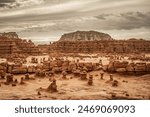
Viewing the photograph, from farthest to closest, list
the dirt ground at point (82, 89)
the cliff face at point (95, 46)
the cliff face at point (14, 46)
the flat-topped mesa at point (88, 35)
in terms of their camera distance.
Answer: the cliff face at point (95, 46)
the cliff face at point (14, 46)
the flat-topped mesa at point (88, 35)
the dirt ground at point (82, 89)

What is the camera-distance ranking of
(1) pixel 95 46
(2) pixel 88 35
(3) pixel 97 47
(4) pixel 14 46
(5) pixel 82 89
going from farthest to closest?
(1) pixel 95 46 → (3) pixel 97 47 → (2) pixel 88 35 → (4) pixel 14 46 → (5) pixel 82 89

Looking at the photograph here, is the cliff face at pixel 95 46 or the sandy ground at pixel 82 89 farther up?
the cliff face at pixel 95 46

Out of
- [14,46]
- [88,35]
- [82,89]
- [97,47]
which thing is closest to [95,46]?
[97,47]

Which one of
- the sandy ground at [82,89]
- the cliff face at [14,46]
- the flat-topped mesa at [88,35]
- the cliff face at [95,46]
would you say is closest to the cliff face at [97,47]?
the cliff face at [95,46]

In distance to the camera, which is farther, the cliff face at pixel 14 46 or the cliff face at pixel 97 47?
the cliff face at pixel 97 47

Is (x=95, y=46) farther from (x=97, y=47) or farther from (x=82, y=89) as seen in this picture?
(x=82, y=89)

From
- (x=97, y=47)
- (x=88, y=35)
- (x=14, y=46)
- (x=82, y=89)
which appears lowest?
(x=82, y=89)

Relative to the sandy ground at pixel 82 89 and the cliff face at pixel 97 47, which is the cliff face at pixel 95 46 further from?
the sandy ground at pixel 82 89

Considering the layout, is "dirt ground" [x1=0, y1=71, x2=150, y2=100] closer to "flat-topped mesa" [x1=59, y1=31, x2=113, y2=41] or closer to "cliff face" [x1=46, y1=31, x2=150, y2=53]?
"flat-topped mesa" [x1=59, y1=31, x2=113, y2=41]

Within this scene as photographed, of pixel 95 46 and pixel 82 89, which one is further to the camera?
pixel 95 46

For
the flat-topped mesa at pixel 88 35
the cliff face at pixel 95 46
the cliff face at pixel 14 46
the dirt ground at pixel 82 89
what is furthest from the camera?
the cliff face at pixel 95 46
